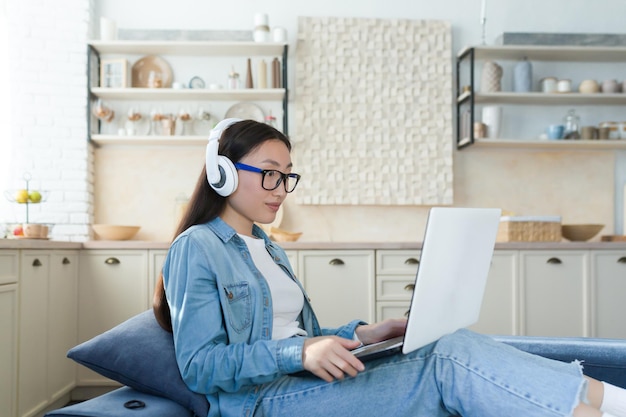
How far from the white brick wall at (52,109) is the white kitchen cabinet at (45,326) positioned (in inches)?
21.6

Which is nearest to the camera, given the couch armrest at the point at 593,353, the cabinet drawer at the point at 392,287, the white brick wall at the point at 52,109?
the couch armrest at the point at 593,353

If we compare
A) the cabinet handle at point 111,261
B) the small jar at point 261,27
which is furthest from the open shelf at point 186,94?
the cabinet handle at point 111,261

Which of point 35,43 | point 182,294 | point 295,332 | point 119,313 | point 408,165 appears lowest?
point 119,313

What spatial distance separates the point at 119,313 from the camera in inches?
148

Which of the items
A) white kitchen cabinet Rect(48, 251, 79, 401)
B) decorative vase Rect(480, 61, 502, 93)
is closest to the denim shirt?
white kitchen cabinet Rect(48, 251, 79, 401)

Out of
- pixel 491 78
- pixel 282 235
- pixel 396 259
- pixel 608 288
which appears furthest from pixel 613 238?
pixel 282 235

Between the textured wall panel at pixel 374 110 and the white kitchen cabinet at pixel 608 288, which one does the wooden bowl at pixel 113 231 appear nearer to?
the textured wall panel at pixel 374 110

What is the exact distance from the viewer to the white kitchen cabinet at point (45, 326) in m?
2.92

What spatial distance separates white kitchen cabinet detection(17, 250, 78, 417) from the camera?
9.58 ft

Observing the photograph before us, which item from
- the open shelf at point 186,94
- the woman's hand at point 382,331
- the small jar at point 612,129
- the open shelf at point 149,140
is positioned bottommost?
the woman's hand at point 382,331

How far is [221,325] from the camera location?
1.50 metres

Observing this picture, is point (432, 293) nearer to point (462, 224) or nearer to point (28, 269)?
point (462, 224)

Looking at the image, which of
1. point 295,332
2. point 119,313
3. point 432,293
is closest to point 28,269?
point 119,313

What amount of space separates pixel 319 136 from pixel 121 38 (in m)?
1.40
